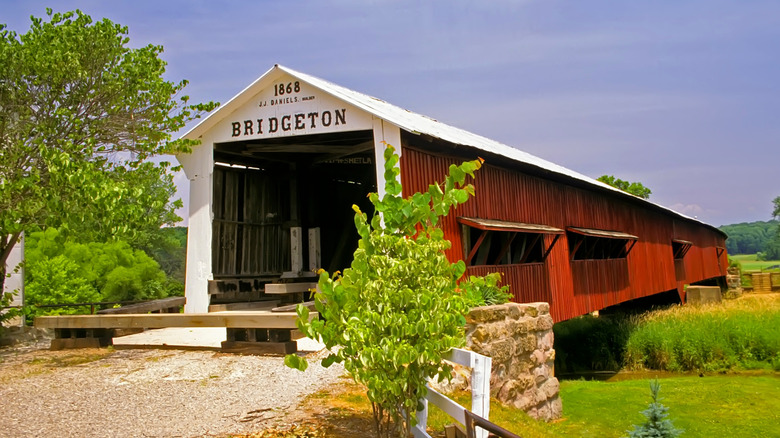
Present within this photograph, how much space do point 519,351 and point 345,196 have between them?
306 inches

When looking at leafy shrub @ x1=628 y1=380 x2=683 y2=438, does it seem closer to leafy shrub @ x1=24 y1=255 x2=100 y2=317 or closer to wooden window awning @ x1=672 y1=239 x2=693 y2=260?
leafy shrub @ x1=24 y1=255 x2=100 y2=317

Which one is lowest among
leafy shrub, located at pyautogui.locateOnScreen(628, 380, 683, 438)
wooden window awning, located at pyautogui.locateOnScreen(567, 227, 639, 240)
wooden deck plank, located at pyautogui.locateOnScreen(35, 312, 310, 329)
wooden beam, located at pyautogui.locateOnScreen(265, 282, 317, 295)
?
leafy shrub, located at pyautogui.locateOnScreen(628, 380, 683, 438)

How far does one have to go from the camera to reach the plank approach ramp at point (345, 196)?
426 inches

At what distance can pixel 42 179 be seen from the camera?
32.5 ft

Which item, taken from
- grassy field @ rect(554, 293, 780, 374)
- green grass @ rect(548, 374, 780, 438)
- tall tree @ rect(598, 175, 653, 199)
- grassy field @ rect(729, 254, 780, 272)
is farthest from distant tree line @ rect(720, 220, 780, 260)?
green grass @ rect(548, 374, 780, 438)

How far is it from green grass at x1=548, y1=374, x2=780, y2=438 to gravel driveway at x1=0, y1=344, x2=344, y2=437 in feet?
13.9

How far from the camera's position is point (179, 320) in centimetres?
947

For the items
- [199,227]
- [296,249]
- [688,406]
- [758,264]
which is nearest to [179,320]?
[199,227]

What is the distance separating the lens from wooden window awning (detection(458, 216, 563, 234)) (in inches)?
440

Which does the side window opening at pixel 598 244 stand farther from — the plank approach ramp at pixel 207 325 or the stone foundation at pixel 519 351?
the plank approach ramp at pixel 207 325

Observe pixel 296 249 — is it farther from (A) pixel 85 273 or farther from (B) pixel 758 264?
(B) pixel 758 264

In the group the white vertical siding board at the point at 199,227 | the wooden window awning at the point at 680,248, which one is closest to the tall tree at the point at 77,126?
the white vertical siding board at the point at 199,227

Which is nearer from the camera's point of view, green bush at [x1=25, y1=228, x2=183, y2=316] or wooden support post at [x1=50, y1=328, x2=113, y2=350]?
wooden support post at [x1=50, y1=328, x2=113, y2=350]

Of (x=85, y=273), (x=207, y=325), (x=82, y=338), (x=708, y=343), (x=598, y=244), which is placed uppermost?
(x=85, y=273)
